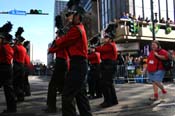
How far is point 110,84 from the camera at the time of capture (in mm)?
10812

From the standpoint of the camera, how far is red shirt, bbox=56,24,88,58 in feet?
23.3

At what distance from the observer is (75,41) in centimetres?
714

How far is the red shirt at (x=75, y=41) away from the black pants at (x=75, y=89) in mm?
116

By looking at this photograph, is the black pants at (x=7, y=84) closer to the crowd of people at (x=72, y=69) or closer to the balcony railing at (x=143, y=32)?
the crowd of people at (x=72, y=69)

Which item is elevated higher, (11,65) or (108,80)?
(11,65)

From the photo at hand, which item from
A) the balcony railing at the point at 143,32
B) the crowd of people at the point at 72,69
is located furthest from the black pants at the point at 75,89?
the balcony railing at the point at 143,32

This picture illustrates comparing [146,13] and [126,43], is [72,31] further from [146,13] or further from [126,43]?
[146,13]

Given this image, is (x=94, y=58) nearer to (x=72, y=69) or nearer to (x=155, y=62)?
(x=155, y=62)

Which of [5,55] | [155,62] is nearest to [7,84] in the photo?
[5,55]

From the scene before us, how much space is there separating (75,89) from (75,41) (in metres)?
0.76

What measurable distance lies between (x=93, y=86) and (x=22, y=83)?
2.12 m

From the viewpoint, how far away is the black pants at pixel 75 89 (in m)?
6.98

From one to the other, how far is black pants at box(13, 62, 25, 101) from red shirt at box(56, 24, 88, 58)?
5000 millimetres

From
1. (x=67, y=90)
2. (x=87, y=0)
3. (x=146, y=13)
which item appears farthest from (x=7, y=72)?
(x=87, y=0)
